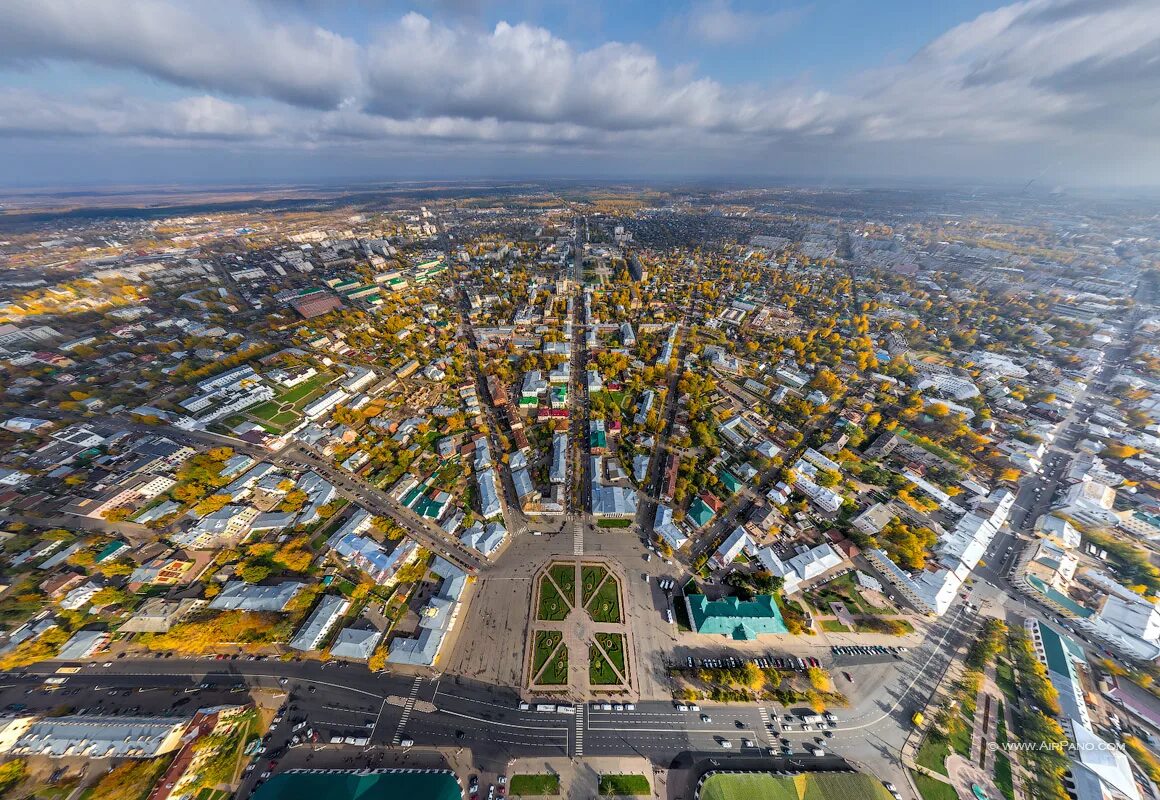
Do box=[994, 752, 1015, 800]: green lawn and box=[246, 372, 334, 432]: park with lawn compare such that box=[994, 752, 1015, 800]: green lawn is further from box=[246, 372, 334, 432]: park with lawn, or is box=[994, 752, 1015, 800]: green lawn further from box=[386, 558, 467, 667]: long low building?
box=[246, 372, 334, 432]: park with lawn

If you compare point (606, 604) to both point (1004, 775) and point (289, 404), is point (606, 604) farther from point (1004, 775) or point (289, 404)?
point (289, 404)

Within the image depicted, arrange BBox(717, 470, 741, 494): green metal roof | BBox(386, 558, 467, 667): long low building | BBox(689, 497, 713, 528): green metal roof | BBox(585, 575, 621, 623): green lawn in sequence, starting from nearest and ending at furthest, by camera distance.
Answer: BBox(386, 558, 467, 667): long low building, BBox(585, 575, 621, 623): green lawn, BBox(689, 497, 713, 528): green metal roof, BBox(717, 470, 741, 494): green metal roof

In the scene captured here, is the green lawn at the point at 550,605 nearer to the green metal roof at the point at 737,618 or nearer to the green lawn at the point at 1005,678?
the green metal roof at the point at 737,618

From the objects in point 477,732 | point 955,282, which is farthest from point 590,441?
point 955,282

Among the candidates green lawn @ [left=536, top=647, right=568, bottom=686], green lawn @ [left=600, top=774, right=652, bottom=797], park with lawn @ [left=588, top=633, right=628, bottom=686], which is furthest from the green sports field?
green lawn @ [left=536, top=647, right=568, bottom=686]

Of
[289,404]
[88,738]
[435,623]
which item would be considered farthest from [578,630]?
[289,404]

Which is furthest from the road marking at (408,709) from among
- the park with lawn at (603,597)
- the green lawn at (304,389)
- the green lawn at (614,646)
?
the green lawn at (304,389)
